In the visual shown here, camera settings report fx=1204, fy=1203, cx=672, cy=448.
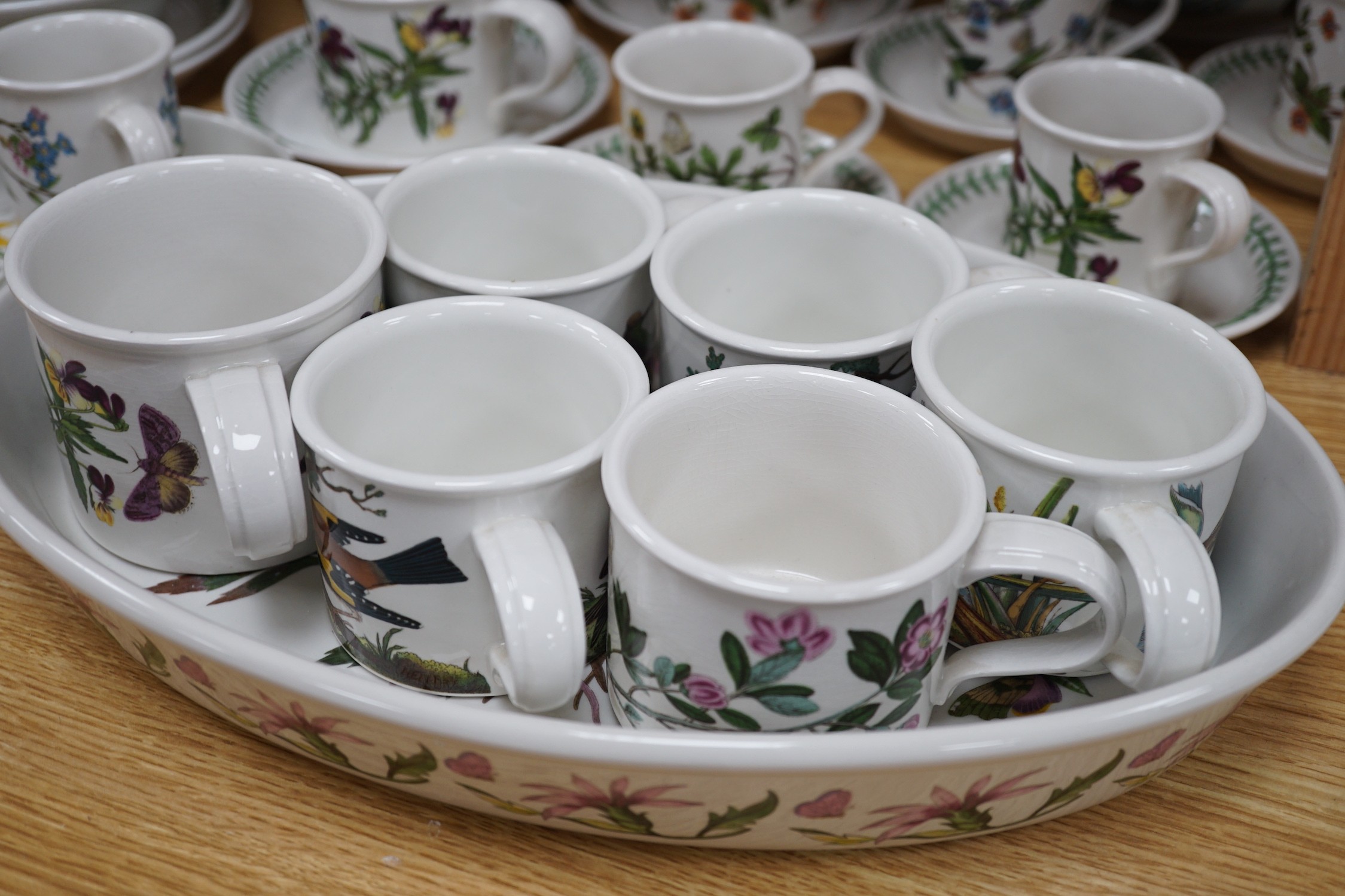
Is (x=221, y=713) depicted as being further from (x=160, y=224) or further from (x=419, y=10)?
(x=419, y=10)

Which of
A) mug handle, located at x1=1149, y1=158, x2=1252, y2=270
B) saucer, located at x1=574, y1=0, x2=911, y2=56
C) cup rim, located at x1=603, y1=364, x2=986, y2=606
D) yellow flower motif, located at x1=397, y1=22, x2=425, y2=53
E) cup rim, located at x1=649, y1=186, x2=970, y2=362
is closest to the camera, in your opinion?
cup rim, located at x1=603, y1=364, x2=986, y2=606

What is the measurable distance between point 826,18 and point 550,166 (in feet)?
1.21

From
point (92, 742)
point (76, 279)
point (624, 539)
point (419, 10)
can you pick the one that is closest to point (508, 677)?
point (624, 539)

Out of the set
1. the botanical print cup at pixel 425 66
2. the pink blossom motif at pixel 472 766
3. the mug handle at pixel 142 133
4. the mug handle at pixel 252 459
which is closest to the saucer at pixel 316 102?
the botanical print cup at pixel 425 66

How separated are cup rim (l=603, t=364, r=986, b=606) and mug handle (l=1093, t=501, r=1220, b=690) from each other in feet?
0.15

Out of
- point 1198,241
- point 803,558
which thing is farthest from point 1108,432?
point 1198,241

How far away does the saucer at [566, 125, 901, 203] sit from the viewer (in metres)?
0.68

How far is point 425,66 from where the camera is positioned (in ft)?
2.20

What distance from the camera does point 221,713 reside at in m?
0.39

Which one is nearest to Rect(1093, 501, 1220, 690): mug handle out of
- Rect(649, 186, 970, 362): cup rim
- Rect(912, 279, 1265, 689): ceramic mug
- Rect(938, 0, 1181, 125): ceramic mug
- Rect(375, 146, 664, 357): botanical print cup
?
Rect(912, 279, 1265, 689): ceramic mug

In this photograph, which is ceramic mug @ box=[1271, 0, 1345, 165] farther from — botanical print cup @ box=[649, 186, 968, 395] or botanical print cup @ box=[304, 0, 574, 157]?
botanical print cup @ box=[304, 0, 574, 157]

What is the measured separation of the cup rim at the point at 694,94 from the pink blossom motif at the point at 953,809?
38 cm

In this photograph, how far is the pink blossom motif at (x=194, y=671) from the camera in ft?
1.19

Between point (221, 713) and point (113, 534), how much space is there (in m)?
0.10
